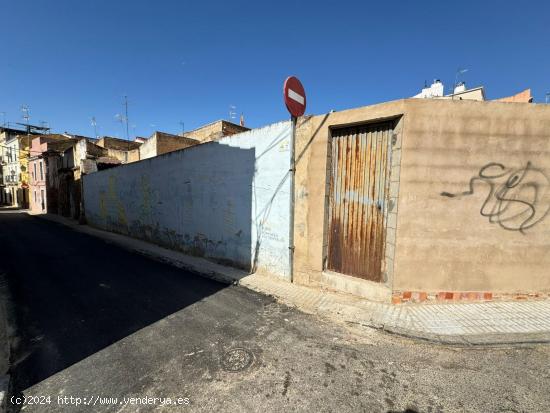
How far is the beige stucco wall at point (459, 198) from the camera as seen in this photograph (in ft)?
14.3

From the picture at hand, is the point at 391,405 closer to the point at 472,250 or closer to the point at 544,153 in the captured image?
the point at 472,250

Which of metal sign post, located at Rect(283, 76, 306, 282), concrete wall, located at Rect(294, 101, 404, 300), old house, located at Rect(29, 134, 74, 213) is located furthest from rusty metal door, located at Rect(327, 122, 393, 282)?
old house, located at Rect(29, 134, 74, 213)

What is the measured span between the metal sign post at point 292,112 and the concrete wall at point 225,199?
153 mm

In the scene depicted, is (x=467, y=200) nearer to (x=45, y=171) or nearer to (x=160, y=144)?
(x=160, y=144)

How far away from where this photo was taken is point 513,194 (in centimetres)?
444

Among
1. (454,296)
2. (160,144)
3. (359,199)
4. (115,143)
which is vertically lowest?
(454,296)

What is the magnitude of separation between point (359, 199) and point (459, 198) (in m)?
1.70

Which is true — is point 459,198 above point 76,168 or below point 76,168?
below

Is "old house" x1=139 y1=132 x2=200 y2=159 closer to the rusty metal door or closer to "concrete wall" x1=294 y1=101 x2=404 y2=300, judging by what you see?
"concrete wall" x1=294 y1=101 x2=404 y2=300

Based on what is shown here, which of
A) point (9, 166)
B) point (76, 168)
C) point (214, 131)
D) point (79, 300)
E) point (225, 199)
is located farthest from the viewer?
point (9, 166)

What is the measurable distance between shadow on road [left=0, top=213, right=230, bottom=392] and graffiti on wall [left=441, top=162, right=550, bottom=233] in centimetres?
561

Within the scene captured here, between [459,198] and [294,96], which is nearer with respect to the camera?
[459,198]

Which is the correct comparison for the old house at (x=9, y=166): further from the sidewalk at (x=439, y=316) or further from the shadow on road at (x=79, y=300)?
the sidewalk at (x=439, y=316)

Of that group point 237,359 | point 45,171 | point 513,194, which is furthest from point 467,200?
point 45,171
